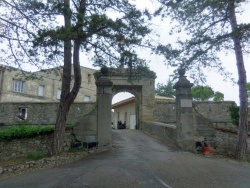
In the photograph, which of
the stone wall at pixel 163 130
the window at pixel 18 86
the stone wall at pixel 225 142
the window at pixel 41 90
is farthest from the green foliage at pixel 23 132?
the window at pixel 41 90

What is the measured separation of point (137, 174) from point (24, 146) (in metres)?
6.87


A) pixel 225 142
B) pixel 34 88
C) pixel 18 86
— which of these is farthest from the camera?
pixel 34 88

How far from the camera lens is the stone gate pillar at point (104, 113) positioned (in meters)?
11.5

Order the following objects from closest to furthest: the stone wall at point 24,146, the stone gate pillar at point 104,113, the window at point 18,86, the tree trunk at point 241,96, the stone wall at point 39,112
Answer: the stone gate pillar at point 104,113 → the stone wall at point 24,146 → the tree trunk at point 241,96 → the stone wall at point 39,112 → the window at point 18,86

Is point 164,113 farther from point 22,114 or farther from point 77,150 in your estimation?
point 77,150

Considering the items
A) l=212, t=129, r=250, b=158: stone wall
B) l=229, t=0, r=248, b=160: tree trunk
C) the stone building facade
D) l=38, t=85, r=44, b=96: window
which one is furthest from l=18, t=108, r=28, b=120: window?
l=38, t=85, r=44, b=96: window

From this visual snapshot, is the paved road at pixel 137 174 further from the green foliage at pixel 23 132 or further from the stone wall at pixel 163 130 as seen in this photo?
the green foliage at pixel 23 132

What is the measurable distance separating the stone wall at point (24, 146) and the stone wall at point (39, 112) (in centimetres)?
895

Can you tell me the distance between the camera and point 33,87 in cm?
3850

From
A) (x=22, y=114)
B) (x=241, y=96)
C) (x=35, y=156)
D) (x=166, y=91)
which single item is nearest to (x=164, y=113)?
(x=241, y=96)

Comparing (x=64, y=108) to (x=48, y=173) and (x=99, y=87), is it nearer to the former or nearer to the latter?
(x=99, y=87)

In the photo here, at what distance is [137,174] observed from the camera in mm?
7223

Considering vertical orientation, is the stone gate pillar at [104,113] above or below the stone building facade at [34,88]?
below

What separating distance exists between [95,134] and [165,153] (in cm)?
304
